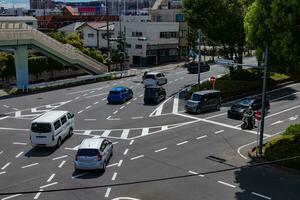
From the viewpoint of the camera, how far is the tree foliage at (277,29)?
78.7ft

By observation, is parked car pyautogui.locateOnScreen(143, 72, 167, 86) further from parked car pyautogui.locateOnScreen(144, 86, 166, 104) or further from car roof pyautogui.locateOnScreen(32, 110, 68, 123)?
car roof pyautogui.locateOnScreen(32, 110, 68, 123)

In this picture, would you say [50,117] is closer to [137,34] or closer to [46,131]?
[46,131]

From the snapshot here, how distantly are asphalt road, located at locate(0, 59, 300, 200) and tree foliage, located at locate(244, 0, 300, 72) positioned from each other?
6.46 m

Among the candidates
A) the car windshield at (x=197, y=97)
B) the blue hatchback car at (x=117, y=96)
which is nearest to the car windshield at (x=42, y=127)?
the car windshield at (x=197, y=97)

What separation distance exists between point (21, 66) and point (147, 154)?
28.3 meters

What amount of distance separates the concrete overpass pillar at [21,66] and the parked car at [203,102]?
2097cm

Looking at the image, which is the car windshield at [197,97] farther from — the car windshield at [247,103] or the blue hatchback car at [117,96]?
the blue hatchback car at [117,96]

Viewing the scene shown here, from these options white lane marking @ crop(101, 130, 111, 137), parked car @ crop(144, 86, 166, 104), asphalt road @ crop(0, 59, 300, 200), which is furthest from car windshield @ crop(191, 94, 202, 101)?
white lane marking @ crop(101, 130, 111, 137)

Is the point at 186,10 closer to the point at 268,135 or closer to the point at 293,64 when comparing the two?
the point at 268,135

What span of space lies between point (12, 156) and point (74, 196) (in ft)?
28.2

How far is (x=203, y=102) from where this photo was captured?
133 feet

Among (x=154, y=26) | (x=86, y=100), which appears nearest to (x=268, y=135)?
(x=86, y=100)

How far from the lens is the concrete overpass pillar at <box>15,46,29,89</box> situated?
51.5 m

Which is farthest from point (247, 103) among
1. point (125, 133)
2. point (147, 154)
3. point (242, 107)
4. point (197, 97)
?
point (147, 154)
